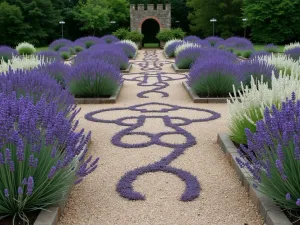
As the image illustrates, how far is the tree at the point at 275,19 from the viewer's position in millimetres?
32150

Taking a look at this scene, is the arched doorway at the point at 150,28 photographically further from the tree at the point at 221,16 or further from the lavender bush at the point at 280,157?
the lavender bush at the point at 280,157

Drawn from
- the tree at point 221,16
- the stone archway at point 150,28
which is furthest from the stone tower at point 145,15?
the stone archway at point 150,28

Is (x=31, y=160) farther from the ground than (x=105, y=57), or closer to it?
closer to it

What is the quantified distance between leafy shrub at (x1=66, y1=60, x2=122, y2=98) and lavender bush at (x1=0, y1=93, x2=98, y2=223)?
510 centimetres

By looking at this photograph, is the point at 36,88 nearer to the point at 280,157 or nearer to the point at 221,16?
the point at 280,157

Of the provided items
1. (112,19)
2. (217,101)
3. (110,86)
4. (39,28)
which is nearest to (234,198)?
(217,101)

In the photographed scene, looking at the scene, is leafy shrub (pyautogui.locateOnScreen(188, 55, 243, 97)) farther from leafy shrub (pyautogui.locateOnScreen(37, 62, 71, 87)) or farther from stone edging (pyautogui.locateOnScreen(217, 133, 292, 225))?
stone edging (pyautogui.locateOnScreen(217, 133, 292, 225))

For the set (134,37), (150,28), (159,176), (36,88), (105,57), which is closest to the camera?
(159,176)

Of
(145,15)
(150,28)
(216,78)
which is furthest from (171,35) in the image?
(216,78)

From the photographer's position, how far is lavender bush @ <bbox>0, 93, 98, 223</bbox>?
2.79 m

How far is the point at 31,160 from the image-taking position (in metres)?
2.71

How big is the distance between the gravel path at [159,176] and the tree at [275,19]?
27.4m

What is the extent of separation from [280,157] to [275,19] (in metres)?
31.9

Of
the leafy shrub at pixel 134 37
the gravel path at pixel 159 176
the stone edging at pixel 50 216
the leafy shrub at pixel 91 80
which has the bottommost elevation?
the gravel path at pixel 159 176
